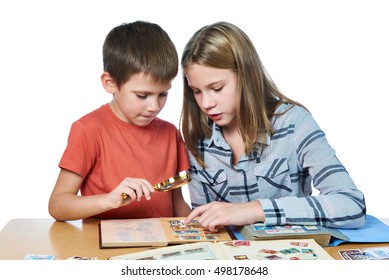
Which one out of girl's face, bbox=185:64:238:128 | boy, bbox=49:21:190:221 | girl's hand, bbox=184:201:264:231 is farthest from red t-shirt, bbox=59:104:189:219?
girl's hand, bbox=184:201:264:231

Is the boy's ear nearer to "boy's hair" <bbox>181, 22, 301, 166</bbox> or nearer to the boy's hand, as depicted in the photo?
"boy's hair" <bbox>181, 22, 301, 166</bbox>

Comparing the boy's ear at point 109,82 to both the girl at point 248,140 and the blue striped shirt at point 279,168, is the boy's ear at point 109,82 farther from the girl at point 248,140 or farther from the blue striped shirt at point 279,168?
the blue striped shirt at point 279,168

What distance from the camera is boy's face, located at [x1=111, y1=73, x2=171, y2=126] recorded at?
2.02 meters

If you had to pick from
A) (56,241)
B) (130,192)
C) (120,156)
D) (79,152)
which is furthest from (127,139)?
(56,241)

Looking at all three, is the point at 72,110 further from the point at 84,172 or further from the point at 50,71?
the point at 84,172

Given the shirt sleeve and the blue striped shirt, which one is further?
the blue striped shirt

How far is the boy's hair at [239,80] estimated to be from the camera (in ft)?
6.86

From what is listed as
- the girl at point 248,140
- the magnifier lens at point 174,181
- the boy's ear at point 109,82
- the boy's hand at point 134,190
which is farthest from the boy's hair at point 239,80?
the boy's hand at point 134,190

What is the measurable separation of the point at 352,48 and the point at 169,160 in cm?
141

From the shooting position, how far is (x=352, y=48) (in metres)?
3.22

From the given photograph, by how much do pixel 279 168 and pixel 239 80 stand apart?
33 centimetres

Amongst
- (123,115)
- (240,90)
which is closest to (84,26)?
(123,115)

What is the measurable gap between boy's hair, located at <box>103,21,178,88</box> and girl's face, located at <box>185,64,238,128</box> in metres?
0.08

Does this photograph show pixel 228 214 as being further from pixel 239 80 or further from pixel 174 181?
pixel 239 80
